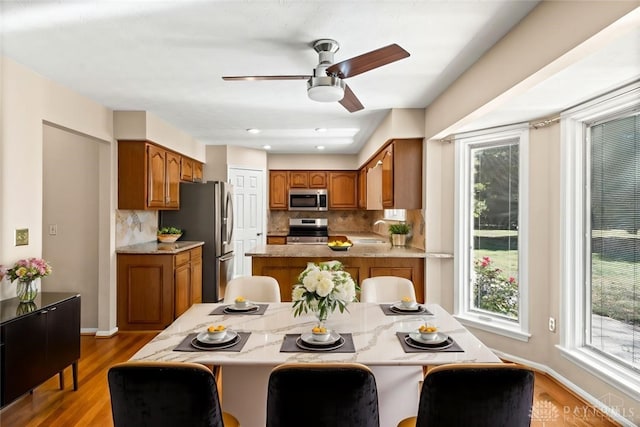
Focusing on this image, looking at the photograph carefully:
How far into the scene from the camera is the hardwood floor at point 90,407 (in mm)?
2318

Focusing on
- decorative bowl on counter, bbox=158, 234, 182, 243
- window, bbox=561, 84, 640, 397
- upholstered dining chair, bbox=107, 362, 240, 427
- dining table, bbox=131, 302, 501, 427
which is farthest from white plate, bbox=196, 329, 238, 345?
decorative bowl on counter, bbox=158, 234, 182, 243

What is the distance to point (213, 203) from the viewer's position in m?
4.93

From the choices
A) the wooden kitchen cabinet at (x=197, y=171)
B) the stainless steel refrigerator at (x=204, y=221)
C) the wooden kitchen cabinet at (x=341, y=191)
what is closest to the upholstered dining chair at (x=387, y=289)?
the stainless steel refrigerator at (x=204, y=221)

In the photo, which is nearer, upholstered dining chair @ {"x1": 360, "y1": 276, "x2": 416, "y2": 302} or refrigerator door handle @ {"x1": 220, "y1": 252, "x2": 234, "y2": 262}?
upholstered dining chair @ {"x1": 360, "y1": 276, "x2": 416, "y2": 302}

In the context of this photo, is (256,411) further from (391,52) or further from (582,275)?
(582,275)

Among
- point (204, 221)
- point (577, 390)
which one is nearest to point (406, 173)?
point (577, 390)

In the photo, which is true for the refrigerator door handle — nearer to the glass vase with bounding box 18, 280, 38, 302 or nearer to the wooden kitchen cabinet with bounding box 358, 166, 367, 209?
the wooden kitchen cabinet with bounding box 358, 166, 367, 209

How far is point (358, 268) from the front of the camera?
3.65m

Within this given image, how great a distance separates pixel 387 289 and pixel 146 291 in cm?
269

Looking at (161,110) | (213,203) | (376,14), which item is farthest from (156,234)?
(376,14)

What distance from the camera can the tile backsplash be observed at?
159 inches

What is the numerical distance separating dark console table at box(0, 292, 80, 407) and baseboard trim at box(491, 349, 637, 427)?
3.47 m

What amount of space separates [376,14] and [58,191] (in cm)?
375

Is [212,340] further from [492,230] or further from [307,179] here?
[307,179]
